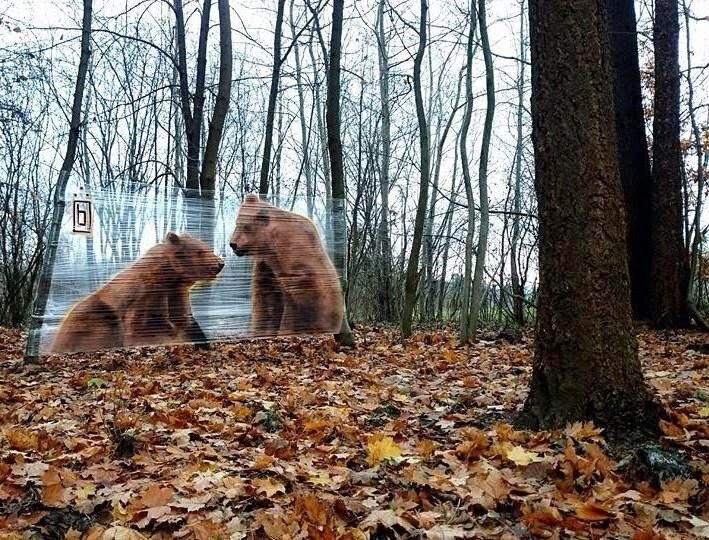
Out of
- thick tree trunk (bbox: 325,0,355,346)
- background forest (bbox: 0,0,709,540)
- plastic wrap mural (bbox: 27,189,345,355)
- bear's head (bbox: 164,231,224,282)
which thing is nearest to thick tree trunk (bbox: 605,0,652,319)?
background forest (bbox: 0,0,709,540)

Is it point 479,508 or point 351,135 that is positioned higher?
point 351,135

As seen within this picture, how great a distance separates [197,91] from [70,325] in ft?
13.0

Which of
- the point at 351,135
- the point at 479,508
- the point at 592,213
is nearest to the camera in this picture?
the point at 479,508

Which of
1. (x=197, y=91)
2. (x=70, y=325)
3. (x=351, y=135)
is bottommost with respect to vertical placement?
(x=70, y=325)

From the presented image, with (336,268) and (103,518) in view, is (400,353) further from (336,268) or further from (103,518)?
(103,518)

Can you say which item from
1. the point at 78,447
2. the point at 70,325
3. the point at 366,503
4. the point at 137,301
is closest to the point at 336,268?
the point at 137,301

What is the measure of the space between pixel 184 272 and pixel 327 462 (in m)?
4.61

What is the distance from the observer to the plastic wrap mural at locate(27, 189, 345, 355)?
649 cm

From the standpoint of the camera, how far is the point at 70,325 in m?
6.44

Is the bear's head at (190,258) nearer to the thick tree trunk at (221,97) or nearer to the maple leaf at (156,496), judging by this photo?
the thick tree trunk at (221,97)

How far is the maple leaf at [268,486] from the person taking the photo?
8.27 ft

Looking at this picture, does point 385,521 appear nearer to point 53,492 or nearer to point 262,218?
point 53,492

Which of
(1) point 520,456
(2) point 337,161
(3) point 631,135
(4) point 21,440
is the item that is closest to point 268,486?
(1) point 520,456

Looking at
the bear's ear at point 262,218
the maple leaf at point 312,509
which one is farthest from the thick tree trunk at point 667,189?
the maple leaf at point 312,509
